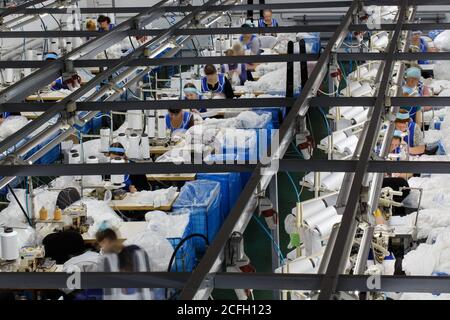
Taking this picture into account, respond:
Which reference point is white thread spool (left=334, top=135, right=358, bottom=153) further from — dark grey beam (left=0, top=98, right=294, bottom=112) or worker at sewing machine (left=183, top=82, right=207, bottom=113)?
worker at sewing machine (left=183, top=82, right=207, bottom=113)

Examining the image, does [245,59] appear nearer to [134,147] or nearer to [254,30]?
[254,30]

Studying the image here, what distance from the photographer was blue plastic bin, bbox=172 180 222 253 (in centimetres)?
992

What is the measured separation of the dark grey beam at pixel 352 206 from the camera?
3979 millimetres

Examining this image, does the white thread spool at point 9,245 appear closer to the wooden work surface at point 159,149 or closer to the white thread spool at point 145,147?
the white thread spool at point 145,147

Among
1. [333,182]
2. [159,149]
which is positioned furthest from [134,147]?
[333,182]

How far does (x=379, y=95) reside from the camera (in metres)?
7.30

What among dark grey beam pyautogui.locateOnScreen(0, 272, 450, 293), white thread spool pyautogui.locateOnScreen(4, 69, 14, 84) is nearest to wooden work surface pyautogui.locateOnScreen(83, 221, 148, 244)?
dark grey beam pyautogui.locateOnScreen(0, 272, 450, 293)

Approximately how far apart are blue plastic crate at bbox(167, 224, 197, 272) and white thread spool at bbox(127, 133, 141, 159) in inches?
81.8

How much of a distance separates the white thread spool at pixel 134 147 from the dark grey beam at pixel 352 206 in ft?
13.3

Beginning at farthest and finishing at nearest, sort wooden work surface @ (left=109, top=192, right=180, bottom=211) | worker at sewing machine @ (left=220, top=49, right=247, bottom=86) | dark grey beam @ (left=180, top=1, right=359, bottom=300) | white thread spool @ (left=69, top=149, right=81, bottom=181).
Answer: worker at sewing machine @ (left=220, top=49, right=247, bottom=86), white thread spool @ (left=69, top=149, right=81, bottom=181), wooden work surface @ (left=109, top=192, right=180, bottom=211), dark grey beam @ (left=180, top=1, right=359, bottom=300)

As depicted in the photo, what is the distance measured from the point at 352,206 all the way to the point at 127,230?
4666 millimetres
